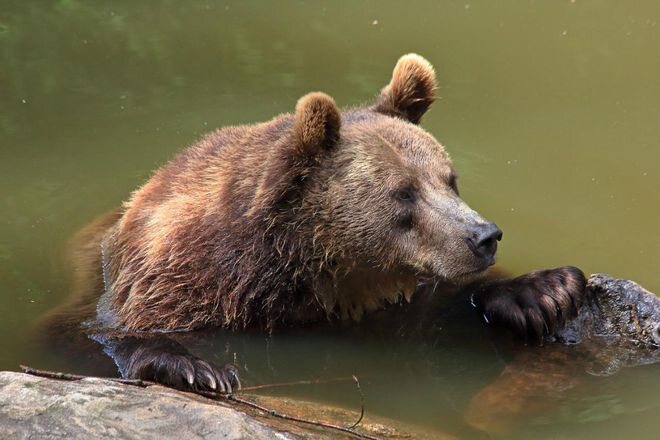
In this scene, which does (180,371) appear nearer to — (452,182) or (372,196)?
(372,196)

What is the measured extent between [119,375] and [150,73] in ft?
19.3

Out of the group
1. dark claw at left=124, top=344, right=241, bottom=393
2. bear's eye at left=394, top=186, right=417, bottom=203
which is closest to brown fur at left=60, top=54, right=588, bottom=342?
bear's eye at left=394, top=186, right=417, bottom=203

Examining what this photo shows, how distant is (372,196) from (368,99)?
448cm

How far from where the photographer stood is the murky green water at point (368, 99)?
574cm

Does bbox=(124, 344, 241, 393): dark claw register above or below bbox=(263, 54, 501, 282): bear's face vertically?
below

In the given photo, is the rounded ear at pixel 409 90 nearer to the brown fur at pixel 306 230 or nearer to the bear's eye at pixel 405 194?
the brown fur at pixel 306 230

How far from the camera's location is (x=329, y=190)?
579 centimetres

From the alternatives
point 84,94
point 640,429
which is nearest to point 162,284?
point 640,429

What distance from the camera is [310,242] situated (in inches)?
229

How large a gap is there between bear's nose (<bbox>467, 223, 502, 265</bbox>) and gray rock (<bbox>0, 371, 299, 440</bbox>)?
75.5 inches

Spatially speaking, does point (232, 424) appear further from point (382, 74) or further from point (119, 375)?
point (382, 74)

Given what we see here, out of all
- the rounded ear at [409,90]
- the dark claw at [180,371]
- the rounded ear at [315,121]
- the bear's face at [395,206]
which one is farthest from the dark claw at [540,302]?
the dark claw at [180,371]

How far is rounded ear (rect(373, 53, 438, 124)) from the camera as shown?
21.0 ft

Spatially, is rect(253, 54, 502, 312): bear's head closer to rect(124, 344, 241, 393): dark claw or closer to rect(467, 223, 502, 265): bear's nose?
rect(467, 223, 502, 265): bear's nose
